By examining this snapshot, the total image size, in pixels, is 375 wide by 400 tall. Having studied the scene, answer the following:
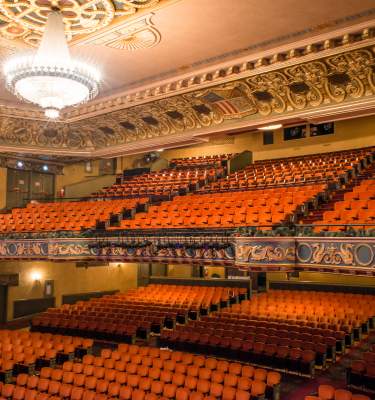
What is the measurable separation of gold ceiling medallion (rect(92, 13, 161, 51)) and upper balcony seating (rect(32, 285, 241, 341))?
5.16 metres

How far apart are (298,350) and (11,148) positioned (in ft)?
29.6

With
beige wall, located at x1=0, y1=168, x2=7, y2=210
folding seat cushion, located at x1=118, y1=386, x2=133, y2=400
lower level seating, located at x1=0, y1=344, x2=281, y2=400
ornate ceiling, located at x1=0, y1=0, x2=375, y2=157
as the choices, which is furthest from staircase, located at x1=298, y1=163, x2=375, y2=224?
beige wall, located at x1=0, y1=168, x2=7, y2=210

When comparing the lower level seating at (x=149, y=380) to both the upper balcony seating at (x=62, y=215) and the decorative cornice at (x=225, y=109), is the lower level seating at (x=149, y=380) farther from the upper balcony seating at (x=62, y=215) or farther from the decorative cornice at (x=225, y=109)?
the decorative cornice at (x=225, y=109)

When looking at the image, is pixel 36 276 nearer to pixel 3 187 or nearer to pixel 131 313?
pixel 3 187

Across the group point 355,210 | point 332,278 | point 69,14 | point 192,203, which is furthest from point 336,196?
point 69,14

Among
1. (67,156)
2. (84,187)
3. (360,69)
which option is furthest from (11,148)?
(360,69)

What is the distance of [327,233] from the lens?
593 centimetres

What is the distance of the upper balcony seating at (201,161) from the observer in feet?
41.8

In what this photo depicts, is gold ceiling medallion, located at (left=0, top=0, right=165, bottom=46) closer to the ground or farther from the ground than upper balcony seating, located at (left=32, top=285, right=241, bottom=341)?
farther from the ground

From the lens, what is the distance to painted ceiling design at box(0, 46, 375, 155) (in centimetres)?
758

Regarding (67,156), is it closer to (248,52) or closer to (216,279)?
(216,279)

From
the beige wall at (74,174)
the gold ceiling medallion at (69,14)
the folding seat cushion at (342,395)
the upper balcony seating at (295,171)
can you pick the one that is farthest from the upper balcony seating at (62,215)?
the folding seat cushion at (342,395)

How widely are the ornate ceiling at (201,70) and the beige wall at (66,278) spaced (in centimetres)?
338

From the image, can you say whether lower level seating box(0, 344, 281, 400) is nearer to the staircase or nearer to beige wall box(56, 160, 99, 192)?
the staircase
